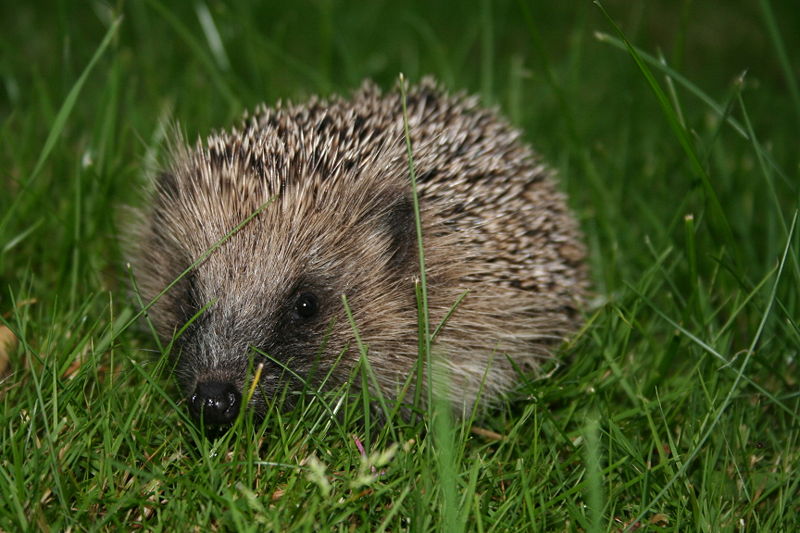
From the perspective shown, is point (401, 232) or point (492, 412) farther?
point (492, 412)

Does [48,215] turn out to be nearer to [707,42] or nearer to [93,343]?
[93,343]

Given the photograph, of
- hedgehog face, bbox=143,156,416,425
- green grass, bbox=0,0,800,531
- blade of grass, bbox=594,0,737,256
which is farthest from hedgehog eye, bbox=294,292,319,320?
blade of grass, bbox=594,0,737,256

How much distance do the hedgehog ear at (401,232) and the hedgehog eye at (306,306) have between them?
0.89 ft

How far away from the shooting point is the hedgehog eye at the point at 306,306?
217 centimetres

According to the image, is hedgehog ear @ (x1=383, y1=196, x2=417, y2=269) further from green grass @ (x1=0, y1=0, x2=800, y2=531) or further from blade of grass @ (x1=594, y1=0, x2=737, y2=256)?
blade of grass @ (x1=594, y1=0, x2=737, y2=256)

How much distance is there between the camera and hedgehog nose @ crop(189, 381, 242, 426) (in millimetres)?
1880

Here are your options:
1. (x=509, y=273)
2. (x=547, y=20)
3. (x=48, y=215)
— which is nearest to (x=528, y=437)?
(x=509, y=273)

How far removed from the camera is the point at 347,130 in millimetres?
2496

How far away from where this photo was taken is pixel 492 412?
2451mm

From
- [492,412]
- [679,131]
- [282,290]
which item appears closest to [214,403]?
[282,290]

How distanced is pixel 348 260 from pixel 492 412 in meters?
0.66

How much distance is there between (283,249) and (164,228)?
1.76ft

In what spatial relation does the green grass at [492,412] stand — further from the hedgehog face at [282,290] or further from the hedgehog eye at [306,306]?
the hedgehog eye at [306,306]

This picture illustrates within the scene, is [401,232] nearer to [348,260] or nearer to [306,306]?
[348,260]
